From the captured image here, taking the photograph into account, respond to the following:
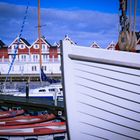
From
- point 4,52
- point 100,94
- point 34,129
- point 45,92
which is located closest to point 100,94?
point 100,94

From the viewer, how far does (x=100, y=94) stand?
526 centimetres

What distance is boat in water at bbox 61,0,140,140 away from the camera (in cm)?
515

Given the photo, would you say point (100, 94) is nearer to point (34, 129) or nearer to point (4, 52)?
point (34, 129)

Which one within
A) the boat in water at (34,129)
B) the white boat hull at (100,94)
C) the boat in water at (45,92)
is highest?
the white boat hull at (100,94)

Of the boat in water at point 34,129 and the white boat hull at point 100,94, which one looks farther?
the boat in water at point 34,129

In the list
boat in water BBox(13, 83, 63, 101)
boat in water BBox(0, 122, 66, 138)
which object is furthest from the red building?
boat in water BBox(0, 122, 66, 138)

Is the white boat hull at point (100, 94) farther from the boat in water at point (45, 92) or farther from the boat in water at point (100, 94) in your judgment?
the boat in water at point (45, 92)

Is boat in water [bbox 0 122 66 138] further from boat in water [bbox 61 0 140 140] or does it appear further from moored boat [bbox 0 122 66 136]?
boat in water [bbox 61 0 140 140]

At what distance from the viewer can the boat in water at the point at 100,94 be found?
5.15 m

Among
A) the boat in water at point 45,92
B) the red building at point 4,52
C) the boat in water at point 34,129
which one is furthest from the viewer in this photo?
the red building at point 4,52

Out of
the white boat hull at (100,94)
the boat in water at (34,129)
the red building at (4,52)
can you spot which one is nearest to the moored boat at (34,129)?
the boat in water at (34,129)

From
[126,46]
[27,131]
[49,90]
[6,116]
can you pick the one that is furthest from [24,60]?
[126,46]

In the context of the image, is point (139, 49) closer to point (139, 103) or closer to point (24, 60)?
point (139, 103)

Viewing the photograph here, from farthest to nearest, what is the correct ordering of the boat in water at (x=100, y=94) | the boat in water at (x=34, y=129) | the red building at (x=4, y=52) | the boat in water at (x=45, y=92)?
the red building at (x=4, y=52) < the boat in water at (x=45, y=92) < the boat in water at (x=34, y=129) < the boat in water at (x=100, y=94)
